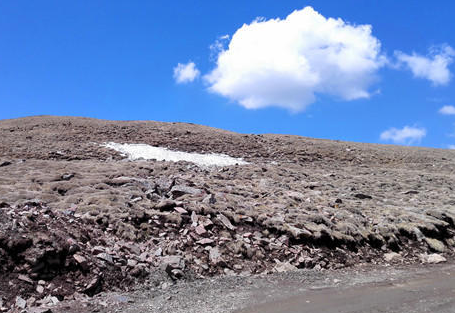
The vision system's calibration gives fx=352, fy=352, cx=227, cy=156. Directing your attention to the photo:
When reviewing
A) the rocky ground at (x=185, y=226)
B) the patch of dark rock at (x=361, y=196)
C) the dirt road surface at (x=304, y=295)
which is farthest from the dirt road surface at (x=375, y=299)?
the patch of dark rock at (x=361, y=196)

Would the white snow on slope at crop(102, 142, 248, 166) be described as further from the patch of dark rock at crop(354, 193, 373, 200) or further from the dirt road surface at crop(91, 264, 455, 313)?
the dirt road surface at crop(91, 264, 455, 313)

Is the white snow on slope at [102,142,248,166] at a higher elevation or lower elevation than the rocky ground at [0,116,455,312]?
higher

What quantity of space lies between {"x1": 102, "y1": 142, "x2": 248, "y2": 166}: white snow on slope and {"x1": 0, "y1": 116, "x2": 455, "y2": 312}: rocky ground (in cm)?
575

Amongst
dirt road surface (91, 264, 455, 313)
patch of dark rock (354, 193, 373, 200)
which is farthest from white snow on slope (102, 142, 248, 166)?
dirt road surface (91, 264, 455, 313)

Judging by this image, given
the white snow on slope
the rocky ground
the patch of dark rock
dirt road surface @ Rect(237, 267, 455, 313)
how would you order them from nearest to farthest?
dirt road surface @ Rect(237, 267, 455, 313)
the rocky ground
the patch of dark rock
the white snow on slope

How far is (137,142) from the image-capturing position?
34.8m

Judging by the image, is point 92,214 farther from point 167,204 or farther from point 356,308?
point 356,308

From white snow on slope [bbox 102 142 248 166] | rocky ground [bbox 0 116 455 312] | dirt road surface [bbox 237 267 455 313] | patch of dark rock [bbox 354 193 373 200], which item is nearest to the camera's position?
dirt road surface [bbox 237 267 455 313]

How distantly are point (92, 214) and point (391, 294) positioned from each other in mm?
9213

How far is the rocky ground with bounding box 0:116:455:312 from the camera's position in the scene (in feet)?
28.4

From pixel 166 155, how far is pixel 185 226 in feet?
60.2

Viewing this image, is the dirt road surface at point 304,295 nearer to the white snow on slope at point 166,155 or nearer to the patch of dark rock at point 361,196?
the patch of dark rock at point 361,196

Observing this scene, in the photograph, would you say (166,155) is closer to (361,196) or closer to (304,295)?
(361,196)

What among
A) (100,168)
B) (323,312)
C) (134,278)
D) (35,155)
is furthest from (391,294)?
(35,155)
